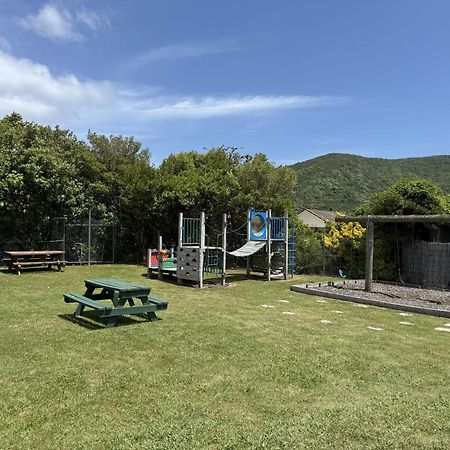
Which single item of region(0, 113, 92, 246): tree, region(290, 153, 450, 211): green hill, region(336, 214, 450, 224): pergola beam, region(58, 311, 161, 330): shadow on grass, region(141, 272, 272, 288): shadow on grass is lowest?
region(141, 272, 272, 288): shadow on grass

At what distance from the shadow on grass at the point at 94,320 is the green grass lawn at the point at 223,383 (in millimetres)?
89

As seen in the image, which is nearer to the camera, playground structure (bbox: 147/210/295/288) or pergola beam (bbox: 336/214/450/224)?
pergola beam (bbox: 336/214/450/224)

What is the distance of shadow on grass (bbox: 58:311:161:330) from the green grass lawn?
3.5 inches

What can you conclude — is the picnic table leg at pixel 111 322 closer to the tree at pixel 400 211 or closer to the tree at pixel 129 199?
the tree at pixel 400 211

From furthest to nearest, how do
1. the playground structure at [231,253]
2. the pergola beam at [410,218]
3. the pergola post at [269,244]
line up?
1. the pergola post at [269,244]
2. the playground structure at [231,253]
3. the pergola beam at [410,218]

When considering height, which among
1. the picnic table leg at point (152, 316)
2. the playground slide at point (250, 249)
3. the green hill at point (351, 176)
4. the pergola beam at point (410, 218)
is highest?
the green hill at point (351, 176)

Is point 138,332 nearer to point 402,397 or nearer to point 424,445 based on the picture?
point 402,397

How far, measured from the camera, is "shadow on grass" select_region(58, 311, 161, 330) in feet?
23.5

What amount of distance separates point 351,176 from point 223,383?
73688 millimetres

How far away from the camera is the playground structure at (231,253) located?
13.0m

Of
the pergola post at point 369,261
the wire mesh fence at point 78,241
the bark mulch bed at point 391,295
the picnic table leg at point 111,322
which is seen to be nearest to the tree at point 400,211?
the bark mulch bed at point 391,295


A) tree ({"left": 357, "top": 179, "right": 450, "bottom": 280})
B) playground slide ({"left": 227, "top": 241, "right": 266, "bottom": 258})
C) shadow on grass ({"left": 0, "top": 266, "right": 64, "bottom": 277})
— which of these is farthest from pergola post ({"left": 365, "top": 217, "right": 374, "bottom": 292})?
shadow on grass ({"left": 0, "top": 266, "right": 64, "bottom": 277})

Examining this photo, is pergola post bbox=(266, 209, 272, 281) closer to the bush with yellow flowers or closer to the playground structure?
the playground structure

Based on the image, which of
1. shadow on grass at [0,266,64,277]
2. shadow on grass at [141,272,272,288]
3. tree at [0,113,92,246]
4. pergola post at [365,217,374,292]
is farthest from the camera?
tree at [0,113,92,246]
